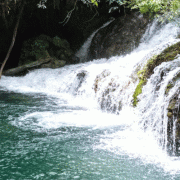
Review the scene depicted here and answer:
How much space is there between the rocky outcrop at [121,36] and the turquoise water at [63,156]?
7.13 metres

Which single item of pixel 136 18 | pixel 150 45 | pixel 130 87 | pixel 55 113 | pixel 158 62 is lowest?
pixel 55 113

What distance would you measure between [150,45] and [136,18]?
2.14 meters

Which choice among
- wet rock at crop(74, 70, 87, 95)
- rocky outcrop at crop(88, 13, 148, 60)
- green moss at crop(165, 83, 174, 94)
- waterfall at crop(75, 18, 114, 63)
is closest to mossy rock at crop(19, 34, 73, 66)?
waterfall at crop(75, 18, 114, 63)

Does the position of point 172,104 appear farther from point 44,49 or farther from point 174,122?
point 44,49

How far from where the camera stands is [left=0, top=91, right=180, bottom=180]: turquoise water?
2.90 metres

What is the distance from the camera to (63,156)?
340 cm

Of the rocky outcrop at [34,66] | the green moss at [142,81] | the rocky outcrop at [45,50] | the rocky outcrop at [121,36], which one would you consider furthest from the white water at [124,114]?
the rocky outcrop at [45,50]

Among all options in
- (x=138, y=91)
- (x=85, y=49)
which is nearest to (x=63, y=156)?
→ (x=138, y=91)

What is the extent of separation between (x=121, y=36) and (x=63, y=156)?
30.2ft

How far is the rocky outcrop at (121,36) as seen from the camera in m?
11.0

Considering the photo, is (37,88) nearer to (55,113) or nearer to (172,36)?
(55,113)

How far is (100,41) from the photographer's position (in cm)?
1272

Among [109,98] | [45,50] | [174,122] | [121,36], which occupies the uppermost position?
[121,36]

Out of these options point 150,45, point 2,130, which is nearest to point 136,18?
point 150,45
